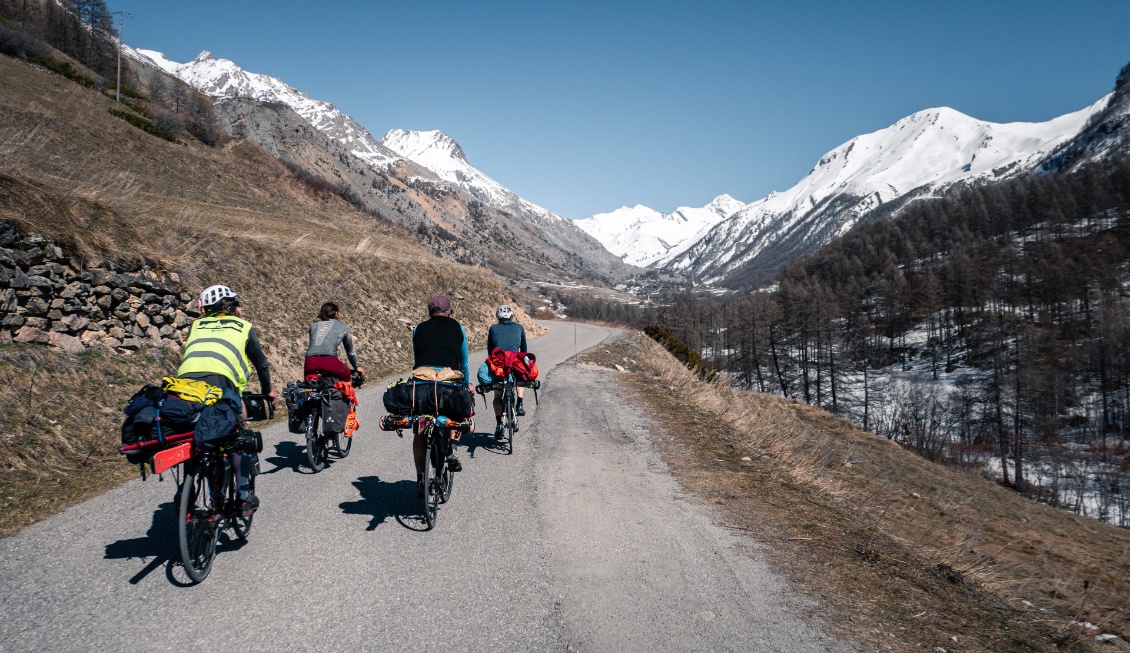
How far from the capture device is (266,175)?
124 feet

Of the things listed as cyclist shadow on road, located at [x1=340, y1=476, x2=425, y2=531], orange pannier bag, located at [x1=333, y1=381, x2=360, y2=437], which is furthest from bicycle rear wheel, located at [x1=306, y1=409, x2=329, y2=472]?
cyclist shadow on road, located at [x1=340, y1=476, x2=425, y2=531]

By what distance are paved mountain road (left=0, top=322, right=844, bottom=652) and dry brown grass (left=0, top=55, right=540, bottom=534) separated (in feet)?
5.57

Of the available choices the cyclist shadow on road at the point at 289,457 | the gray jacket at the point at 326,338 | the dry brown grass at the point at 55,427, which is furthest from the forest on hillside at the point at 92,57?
the gray jacket at the point at 326,338

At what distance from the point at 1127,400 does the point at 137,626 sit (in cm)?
9825

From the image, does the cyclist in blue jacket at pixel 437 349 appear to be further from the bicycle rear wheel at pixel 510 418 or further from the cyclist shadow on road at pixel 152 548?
the bicycle rear wheel at pixel 510 418

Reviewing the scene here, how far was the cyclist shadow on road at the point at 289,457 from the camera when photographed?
8.16 meters

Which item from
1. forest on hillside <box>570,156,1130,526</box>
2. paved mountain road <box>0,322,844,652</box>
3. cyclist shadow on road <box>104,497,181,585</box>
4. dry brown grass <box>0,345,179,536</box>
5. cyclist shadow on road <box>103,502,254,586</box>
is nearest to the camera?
paved mountain road <box>0,322,844,652</box>

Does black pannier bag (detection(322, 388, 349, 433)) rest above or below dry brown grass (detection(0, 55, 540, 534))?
below

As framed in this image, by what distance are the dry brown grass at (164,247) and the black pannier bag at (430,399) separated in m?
3.83

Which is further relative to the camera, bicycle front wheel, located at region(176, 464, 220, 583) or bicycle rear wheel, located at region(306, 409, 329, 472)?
bicycle rear wheel, located at region(306, 409, 329, 472)

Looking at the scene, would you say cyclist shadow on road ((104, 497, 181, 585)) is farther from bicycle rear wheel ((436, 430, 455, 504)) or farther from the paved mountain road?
bicycle rear wheel ((436, 430, 455, 504))

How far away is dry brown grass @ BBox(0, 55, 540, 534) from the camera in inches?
316

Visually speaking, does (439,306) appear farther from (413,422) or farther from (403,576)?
(403,576)

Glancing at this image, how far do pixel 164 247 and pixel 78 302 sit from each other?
4.03m
